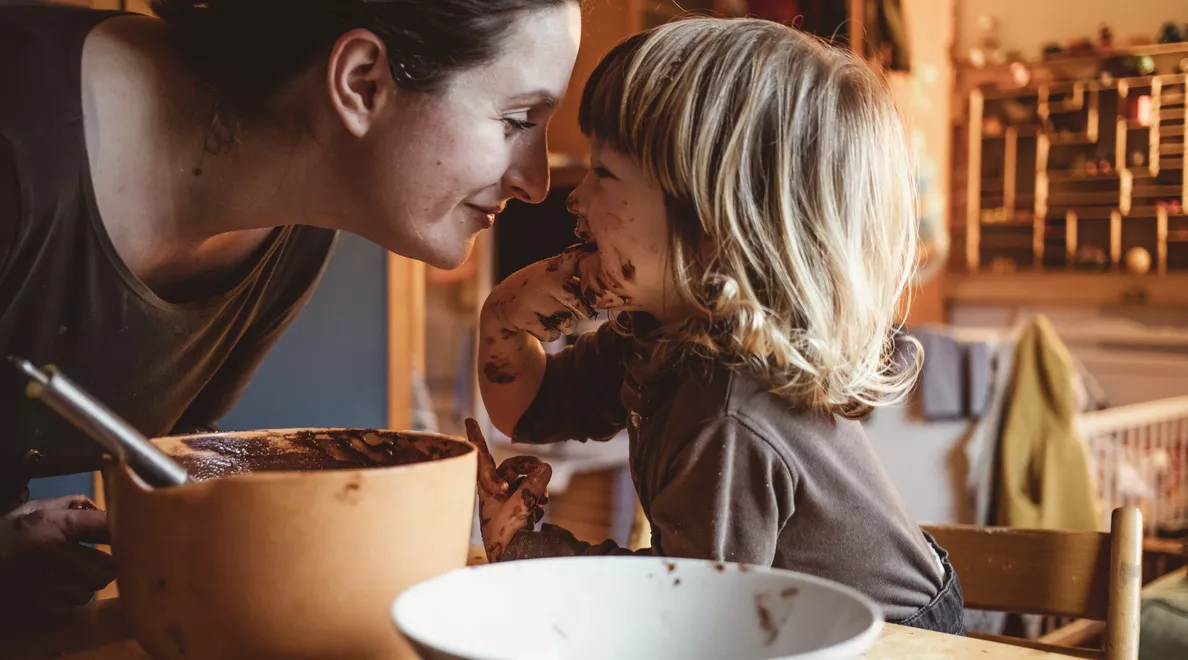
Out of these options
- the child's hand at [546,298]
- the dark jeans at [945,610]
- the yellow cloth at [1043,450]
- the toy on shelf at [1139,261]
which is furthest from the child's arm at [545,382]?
the toy on shelf at [1139,261]

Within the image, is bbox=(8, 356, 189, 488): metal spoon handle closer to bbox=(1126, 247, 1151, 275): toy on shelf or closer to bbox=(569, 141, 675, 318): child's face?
bbox=(569, 141, 675, 318): child's face

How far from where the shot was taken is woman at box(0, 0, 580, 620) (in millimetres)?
869

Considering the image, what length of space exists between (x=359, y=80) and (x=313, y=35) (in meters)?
0.06

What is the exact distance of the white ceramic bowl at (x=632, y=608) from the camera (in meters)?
0.52

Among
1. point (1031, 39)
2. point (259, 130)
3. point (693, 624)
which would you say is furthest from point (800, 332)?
point (1031, 39)

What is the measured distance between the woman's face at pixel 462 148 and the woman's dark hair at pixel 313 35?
0.7 inches

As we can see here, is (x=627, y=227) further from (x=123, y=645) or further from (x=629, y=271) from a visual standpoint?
(x=123, y=645)

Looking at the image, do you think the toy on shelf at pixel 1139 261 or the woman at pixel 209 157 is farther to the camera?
the toy on shelf at pixel 1139 261

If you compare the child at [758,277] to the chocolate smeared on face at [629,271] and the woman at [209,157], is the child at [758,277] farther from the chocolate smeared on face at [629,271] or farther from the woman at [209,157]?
the woman at [209,157]

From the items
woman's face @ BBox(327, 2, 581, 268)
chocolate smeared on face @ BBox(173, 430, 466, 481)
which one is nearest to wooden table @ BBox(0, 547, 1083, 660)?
chocolate smeared on face @ BBox(173, 430, 466, 481)

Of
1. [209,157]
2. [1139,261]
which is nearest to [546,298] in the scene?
[209,157]

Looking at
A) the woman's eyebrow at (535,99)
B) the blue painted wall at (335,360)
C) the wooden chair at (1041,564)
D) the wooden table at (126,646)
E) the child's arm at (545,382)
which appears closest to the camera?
the wooden table at (126,646)

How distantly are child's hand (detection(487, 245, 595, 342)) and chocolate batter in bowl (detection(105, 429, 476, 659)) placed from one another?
1.58 ft

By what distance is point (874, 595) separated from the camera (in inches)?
37.1
